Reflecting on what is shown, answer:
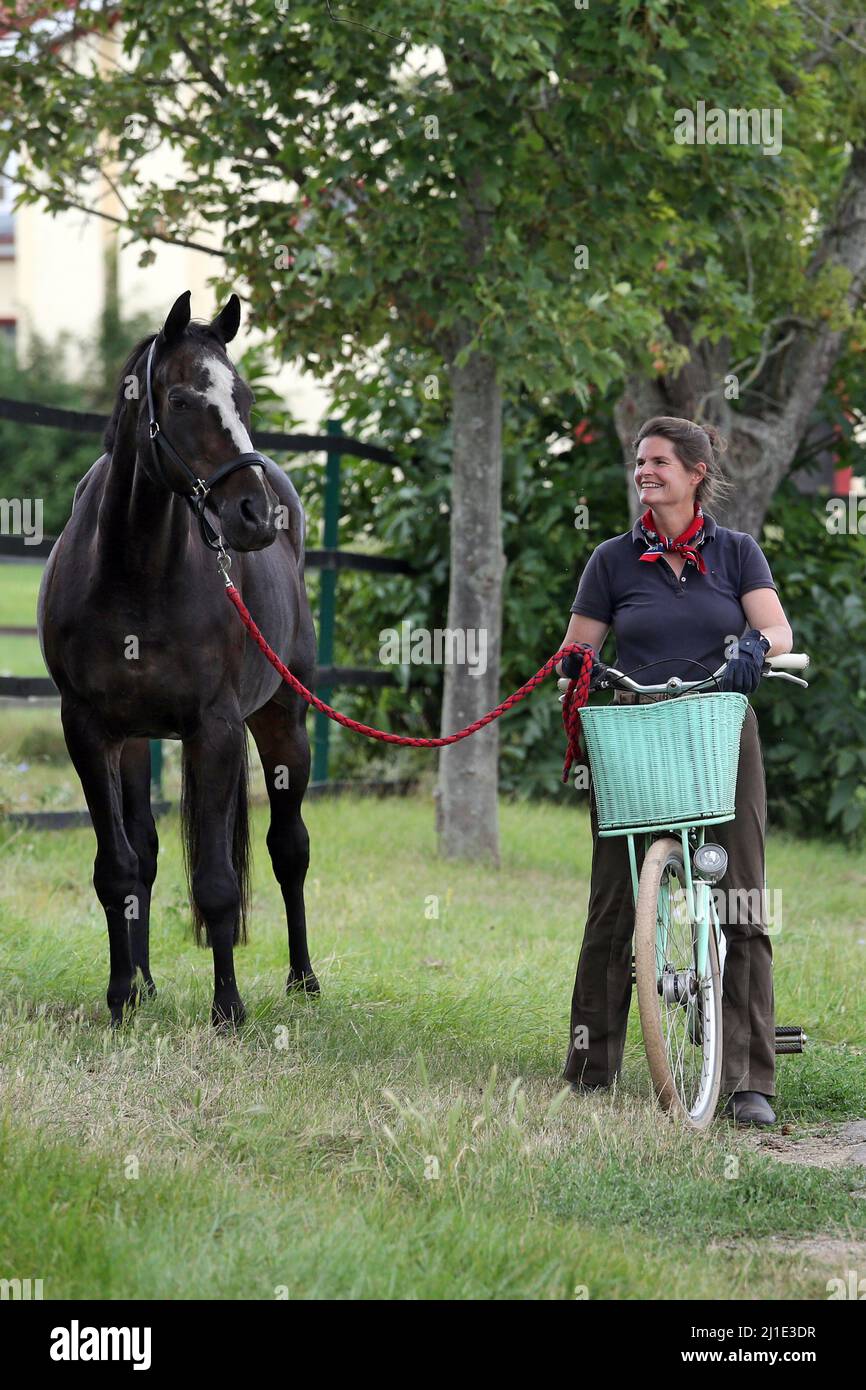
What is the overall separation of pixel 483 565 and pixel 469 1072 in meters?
4.49

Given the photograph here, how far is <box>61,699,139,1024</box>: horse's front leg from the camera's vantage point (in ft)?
17.2

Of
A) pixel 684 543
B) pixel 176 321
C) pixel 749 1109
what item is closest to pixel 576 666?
pixel 684 543

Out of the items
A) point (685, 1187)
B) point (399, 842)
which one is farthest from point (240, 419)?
point (399, 842)

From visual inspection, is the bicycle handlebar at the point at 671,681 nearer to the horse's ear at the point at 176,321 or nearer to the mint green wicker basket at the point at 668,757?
the mint green wicker basket at the point at 668,757

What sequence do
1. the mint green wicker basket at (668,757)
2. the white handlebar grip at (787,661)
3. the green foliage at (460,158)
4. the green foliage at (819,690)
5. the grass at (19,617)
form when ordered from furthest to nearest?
1. the grass at (19,617)
2. the green foliage at (819,690)
3. the green foliage at (460,158)
4. the white handlebar grip at (787,661)
5. the mint green wicker basket at (668,757)

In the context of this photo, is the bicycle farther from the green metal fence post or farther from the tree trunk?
the green metal fence post

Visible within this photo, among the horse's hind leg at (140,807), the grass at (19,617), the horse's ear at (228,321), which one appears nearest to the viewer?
the horse's ear at (228,321)

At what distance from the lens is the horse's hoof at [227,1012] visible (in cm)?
518

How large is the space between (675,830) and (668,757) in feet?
0.88

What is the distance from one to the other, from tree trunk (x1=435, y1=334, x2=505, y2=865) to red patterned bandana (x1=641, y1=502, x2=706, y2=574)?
Result: 426 cm

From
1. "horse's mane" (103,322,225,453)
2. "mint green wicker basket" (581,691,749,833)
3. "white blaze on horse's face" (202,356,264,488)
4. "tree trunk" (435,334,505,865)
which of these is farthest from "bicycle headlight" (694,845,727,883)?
"tree trunk" (435,334,505,865)

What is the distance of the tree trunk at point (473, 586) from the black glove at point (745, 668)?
4600 mm

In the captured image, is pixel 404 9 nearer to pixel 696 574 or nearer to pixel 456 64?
pixel 456 64

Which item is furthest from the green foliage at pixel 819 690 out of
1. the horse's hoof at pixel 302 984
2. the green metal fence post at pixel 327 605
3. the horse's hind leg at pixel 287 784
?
the horse's hoof at pixel 302 984
